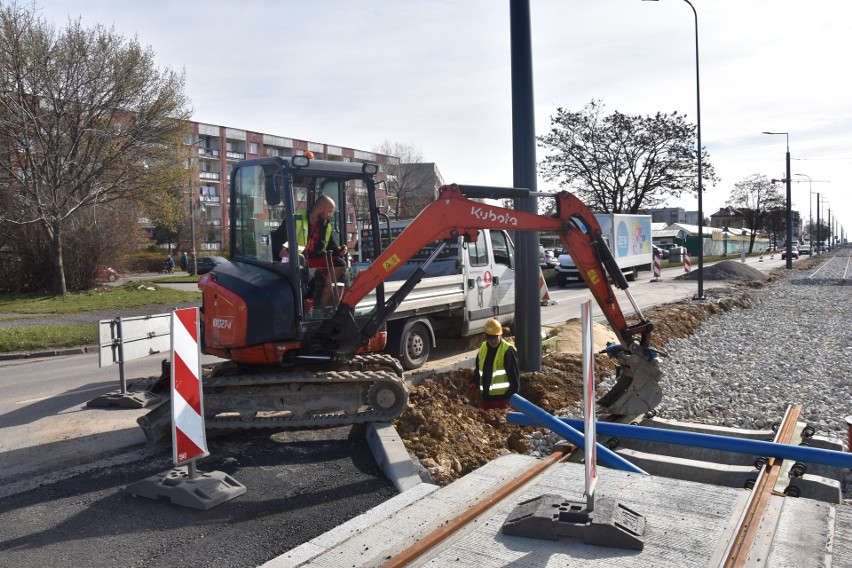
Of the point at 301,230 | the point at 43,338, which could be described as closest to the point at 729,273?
the point at 43,338

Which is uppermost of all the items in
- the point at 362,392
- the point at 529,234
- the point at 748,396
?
the point at 529,234

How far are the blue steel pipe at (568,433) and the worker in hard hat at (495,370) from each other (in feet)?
3.74

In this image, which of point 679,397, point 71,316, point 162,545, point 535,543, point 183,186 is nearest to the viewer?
point 535,543

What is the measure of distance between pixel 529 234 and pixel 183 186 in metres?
22.4

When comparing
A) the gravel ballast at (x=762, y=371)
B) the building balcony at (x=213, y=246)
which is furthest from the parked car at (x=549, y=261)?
the building balcony at (x=213, y=246)

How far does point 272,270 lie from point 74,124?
2012cm

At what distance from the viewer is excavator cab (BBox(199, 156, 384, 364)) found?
720cm

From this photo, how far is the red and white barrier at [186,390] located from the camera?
17.5ft

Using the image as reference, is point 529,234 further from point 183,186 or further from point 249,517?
point 183,186

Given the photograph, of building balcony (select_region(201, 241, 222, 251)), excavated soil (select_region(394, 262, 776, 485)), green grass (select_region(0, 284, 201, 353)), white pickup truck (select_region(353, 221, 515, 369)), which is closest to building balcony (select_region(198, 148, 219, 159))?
building balcony (select_region(201, 241, 222, 251))

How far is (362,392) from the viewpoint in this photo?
7.25 m

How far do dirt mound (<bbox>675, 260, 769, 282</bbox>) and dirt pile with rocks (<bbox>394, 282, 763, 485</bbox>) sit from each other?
72.1 feet

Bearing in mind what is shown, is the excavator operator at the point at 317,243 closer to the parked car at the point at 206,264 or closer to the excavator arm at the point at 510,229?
the excavator arm at the point at 510,229

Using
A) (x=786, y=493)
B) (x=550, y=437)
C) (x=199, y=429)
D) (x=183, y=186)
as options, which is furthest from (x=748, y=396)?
(x=183, y=186)
